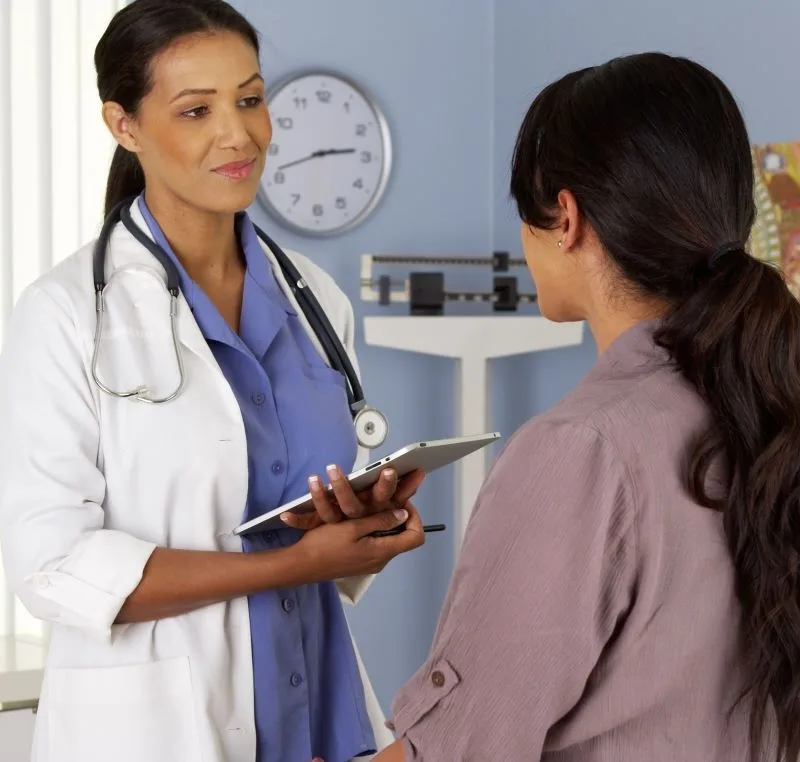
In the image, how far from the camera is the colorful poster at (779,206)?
Result: 247 cm

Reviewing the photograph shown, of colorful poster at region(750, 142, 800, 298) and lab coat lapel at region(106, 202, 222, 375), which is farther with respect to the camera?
colorful poster at region(750, 142, 800, 298)

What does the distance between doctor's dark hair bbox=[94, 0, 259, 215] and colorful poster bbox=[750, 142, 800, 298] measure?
1.44 meters

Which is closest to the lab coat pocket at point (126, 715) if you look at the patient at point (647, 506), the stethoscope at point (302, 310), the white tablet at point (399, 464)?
the white tablet at point (399, 464)

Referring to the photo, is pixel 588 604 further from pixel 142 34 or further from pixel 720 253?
pixel 142 34

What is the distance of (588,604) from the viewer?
31.7 inches

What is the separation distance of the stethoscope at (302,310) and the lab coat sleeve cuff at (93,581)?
17 centimetres

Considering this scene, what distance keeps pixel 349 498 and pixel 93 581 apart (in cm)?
28

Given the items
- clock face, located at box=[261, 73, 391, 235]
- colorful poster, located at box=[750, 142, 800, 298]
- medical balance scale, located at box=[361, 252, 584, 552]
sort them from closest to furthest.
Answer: colorful poster, located at box=[750, 142, 800, 298] → medical balance scale, located at box=[361, 252, 584, 552] → clock face, located at box=[261, 73, 391, 235]

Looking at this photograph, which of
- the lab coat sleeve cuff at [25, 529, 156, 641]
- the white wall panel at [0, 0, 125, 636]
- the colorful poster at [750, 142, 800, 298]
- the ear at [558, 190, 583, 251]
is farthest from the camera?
the white wall panel at [0, 0, 125, 636]

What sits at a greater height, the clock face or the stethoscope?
the clock face

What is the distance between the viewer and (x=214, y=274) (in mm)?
1497

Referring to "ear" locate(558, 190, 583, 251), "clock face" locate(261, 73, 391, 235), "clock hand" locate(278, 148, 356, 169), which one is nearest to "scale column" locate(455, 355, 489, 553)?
"clock face" locate(261, 73, 391, 235)

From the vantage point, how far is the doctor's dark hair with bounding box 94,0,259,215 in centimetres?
141

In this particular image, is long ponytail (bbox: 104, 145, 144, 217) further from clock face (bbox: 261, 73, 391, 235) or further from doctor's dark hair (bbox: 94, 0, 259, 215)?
clock face (bbox: 261, 73, 391, 235)
